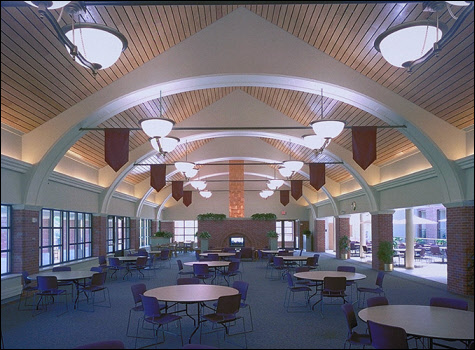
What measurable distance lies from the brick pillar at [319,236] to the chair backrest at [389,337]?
27941 millimetres

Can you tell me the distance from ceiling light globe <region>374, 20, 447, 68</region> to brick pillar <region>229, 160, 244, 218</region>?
22015 millimetres

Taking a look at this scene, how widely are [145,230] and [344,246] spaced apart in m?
13.7

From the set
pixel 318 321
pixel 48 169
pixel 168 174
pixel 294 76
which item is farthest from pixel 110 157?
pixel 168 174

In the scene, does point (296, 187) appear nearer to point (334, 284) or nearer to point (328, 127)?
point (328, 127)

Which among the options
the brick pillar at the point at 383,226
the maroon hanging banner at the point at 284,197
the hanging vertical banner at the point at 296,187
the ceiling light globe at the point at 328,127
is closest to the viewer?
the ceiling light globe at the point at 328,127

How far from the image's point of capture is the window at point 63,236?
14656 mm

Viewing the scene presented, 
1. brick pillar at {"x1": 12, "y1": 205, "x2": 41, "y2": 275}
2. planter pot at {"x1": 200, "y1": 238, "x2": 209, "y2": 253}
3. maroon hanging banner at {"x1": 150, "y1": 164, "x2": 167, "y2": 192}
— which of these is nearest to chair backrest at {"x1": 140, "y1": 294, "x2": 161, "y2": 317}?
brick pillar at {"x1": 12, "y1": 205, "x2": 41, "y2": 275}

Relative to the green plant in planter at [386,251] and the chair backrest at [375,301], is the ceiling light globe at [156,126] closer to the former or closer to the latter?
the chair backrest at [375,301]

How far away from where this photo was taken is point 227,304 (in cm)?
697

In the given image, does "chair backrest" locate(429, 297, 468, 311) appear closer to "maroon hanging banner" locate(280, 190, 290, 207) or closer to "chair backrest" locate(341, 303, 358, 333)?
"chair backrest" locate(341, 303, 358, 333)

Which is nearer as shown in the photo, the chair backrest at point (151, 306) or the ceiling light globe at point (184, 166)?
the chair backrest at point (151, 306)

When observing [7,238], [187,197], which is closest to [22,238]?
[7,238]

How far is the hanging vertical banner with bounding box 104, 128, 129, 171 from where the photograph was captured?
11039 millimetres

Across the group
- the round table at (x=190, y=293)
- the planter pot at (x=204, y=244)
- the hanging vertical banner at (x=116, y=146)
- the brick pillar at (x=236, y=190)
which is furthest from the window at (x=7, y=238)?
the brick pillar at (x=236, y=190)
